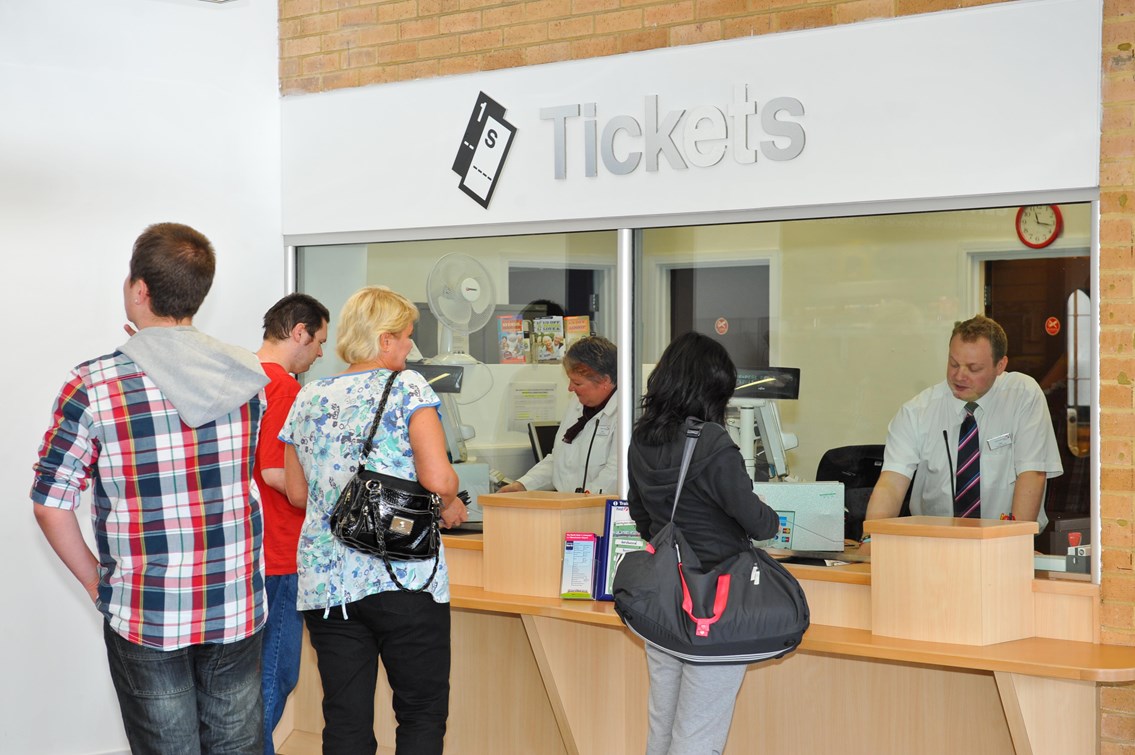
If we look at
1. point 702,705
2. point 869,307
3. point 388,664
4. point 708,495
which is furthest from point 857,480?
point 388,664

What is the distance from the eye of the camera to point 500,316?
4523 millimetres

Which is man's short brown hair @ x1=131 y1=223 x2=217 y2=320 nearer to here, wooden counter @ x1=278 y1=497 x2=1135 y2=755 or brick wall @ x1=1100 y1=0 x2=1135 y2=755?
wooden counter @ x1=278 y1=497 x2=1135 y2=755

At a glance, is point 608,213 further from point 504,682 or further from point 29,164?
point 29,164

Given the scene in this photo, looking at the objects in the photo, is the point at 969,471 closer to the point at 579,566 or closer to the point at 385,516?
the point at 579,566

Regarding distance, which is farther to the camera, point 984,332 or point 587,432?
point 587,432

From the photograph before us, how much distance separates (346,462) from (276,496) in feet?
2.12

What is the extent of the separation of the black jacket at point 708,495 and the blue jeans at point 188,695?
105 cm

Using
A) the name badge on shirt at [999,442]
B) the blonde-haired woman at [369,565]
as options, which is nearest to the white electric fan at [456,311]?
the blonde-haired woman at [369,565]

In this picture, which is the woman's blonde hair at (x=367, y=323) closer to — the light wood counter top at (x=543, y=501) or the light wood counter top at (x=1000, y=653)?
the light wood counter top at (x=543, y=501)

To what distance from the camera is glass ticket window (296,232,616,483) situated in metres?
4.28

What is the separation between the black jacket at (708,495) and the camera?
2.91m

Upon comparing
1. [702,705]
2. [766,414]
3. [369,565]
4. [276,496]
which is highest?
[766,414]

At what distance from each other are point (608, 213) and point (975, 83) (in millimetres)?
1267

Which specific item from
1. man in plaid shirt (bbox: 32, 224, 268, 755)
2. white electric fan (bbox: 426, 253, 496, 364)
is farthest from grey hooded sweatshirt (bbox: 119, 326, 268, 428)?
white electric fan (bbox: 426, 253, 496, 364)
